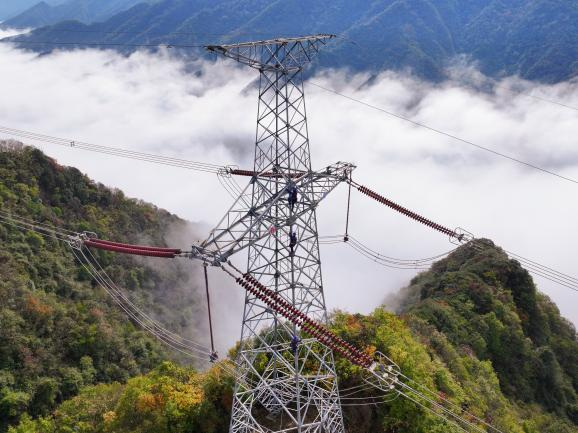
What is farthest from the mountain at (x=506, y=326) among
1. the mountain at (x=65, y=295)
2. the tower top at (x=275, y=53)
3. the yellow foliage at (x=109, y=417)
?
the mountain at (x=65, y=295)

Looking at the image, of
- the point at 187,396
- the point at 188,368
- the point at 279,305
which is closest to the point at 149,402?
the point at 187,396

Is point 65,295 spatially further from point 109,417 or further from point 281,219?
point 281,219

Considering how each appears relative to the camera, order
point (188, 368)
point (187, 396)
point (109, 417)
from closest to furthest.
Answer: point (187, 396) < point (109, 417) < point (188, 368)

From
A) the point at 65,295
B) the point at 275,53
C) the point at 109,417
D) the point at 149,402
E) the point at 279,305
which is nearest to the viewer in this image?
the point at 279,305

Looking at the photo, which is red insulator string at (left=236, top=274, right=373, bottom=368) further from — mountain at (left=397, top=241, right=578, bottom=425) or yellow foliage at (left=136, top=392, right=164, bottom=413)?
mountain at (left=397, top=241, right=578, bottom=425)

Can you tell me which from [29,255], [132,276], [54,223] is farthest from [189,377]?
[132,276]

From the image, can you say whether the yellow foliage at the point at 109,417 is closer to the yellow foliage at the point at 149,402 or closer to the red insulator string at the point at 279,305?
the yellow foliage at the point at 149,402
